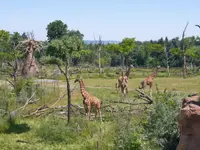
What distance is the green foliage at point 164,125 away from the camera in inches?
336

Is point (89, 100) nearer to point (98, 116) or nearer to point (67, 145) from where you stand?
point (98, 116)

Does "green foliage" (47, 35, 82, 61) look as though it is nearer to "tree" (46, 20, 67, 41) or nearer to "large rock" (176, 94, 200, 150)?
"large rock" (176, 94, 200, 150)

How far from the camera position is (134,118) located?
10.4m

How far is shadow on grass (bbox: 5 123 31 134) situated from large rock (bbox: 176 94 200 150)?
573cm

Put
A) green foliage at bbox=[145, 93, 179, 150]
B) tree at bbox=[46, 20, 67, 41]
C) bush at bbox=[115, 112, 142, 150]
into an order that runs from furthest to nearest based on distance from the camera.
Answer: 1. tree at bbox=[46, 20, 67, 41]
2. green foliage at bbox=[145, 93, 179, 150]
3. bush at bbox=[115, 112, 142, 150]

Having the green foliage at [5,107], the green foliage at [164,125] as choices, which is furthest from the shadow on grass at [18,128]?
the green foliage at [164,125]

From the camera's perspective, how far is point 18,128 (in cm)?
1147

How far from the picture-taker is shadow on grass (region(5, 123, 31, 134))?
11.2 m

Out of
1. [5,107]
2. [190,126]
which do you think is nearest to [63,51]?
[5,107]

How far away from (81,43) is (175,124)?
427 centimetres

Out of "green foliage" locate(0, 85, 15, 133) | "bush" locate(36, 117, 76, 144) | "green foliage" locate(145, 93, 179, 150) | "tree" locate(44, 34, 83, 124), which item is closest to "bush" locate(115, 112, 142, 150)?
"green foliage" locate(145, 93, 179, 150)

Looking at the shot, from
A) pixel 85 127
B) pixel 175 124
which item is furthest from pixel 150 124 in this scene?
pixel 85 127

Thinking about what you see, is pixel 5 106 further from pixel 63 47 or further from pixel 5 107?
pixel 63 47

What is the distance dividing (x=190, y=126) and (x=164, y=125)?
6.83 feet
